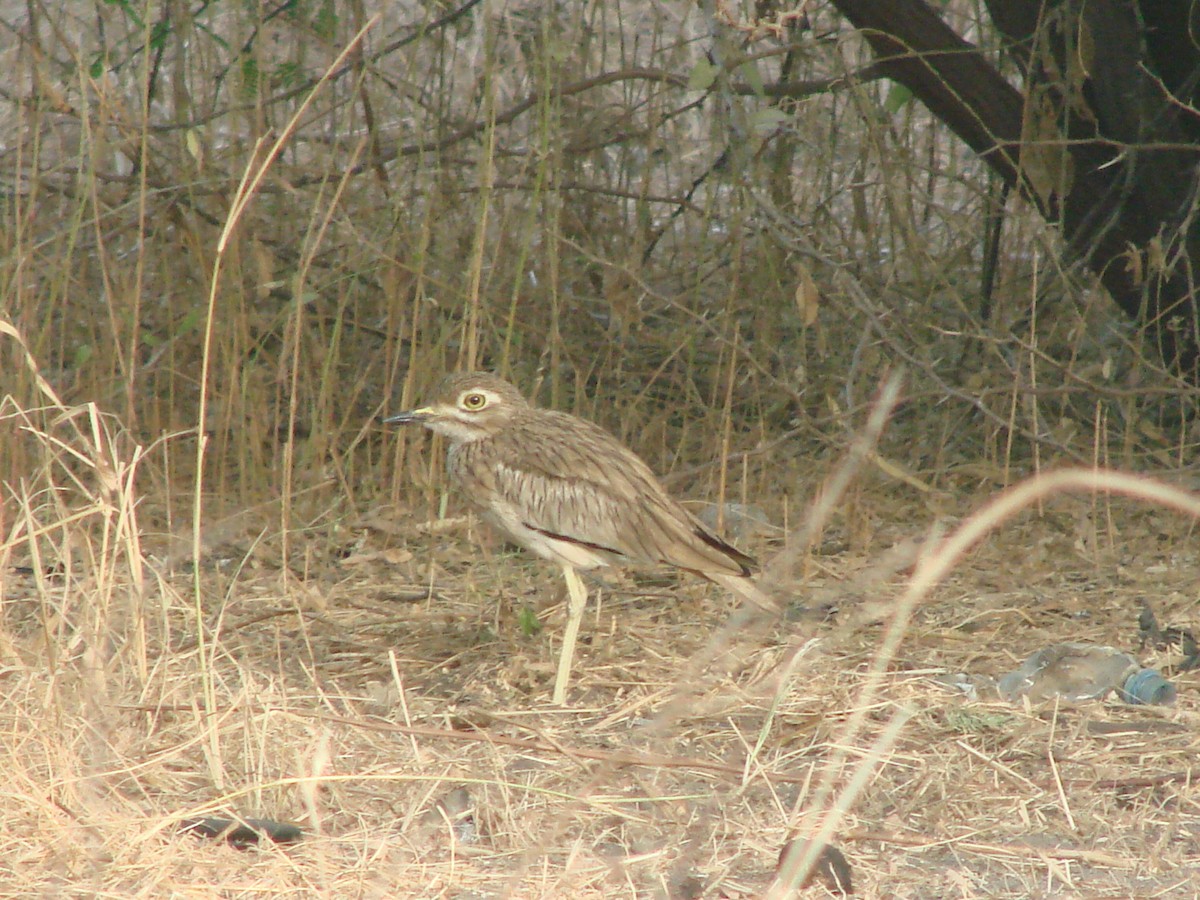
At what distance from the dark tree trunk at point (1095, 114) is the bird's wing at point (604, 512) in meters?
1.60

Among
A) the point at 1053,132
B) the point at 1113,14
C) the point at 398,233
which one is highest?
the point at 1113,14

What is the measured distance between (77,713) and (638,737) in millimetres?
1106

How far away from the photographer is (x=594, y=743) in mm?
3346

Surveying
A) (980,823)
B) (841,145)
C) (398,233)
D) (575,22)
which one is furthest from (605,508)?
(841,145)

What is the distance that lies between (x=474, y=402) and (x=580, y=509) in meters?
0.45

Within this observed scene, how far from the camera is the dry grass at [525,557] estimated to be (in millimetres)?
2777

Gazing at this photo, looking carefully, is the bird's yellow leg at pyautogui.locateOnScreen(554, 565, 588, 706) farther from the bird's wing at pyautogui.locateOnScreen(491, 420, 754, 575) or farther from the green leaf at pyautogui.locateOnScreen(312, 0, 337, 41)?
the green leaf at pyautogui.locateOnScreen(312, 0, 337, 41)

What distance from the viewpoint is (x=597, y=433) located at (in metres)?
4.15

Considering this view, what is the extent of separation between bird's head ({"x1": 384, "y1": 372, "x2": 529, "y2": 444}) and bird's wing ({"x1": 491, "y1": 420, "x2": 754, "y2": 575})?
166mm

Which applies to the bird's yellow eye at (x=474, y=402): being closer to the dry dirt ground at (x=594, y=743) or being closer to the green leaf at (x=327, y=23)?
the dry dirt ground at (x=594, y=743)

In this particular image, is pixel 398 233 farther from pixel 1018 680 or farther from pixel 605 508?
pixel 1018 680

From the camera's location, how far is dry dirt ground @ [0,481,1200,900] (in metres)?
2.63

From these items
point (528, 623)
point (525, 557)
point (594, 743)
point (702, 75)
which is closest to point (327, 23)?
point (702, 75)

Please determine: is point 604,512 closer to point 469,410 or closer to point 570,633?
point 570,633
